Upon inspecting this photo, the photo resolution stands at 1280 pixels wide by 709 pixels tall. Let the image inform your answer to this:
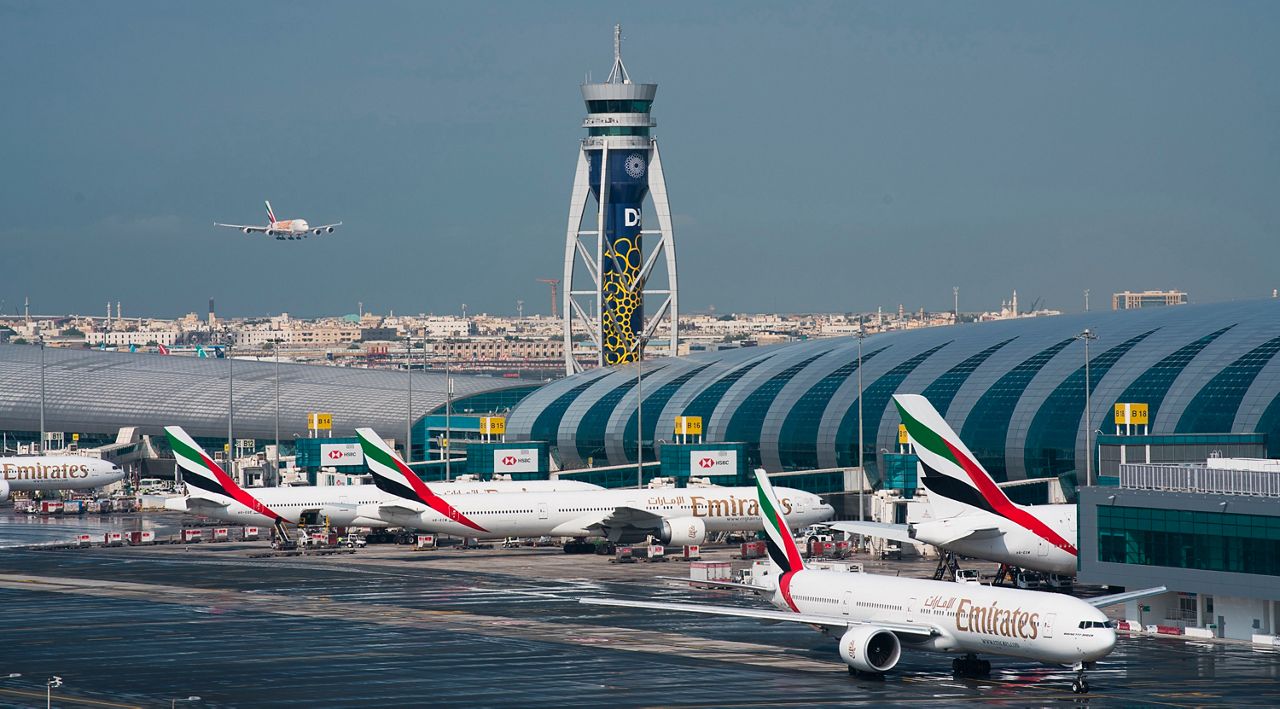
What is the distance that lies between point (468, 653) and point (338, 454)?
231 feet

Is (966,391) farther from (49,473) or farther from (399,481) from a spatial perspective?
(49,473)

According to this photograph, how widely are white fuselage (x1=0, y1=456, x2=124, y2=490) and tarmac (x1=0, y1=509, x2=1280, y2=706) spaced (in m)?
58.0

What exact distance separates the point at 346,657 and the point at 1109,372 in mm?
60516

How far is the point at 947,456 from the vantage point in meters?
67.1

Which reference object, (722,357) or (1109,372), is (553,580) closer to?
(1109,372)

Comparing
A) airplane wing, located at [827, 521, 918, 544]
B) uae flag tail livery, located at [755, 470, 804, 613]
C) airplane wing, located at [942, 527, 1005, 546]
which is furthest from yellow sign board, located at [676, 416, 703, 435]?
uae flag tail livery, located at [755, 470, 804, 613]

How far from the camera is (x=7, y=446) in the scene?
620ft

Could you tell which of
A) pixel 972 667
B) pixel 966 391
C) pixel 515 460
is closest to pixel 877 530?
pixel 972 667

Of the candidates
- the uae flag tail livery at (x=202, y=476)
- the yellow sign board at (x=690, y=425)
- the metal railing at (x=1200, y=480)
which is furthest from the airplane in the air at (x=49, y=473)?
the metal railing at (x=1200, y=480)

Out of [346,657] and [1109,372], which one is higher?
[1109,372]

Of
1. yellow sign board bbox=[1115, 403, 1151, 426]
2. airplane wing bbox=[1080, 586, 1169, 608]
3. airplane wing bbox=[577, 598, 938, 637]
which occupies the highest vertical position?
yellow sign board bbox=[1115, 403, 1151, 426]

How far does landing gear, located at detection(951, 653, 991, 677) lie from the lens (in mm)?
55750

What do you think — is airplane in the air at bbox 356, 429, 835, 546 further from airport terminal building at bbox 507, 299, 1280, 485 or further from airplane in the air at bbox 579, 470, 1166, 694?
airplane in the air at bbox 579, 470, 1166, 694

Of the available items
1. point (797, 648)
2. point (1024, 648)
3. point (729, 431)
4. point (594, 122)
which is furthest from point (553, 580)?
point (594, 122)
